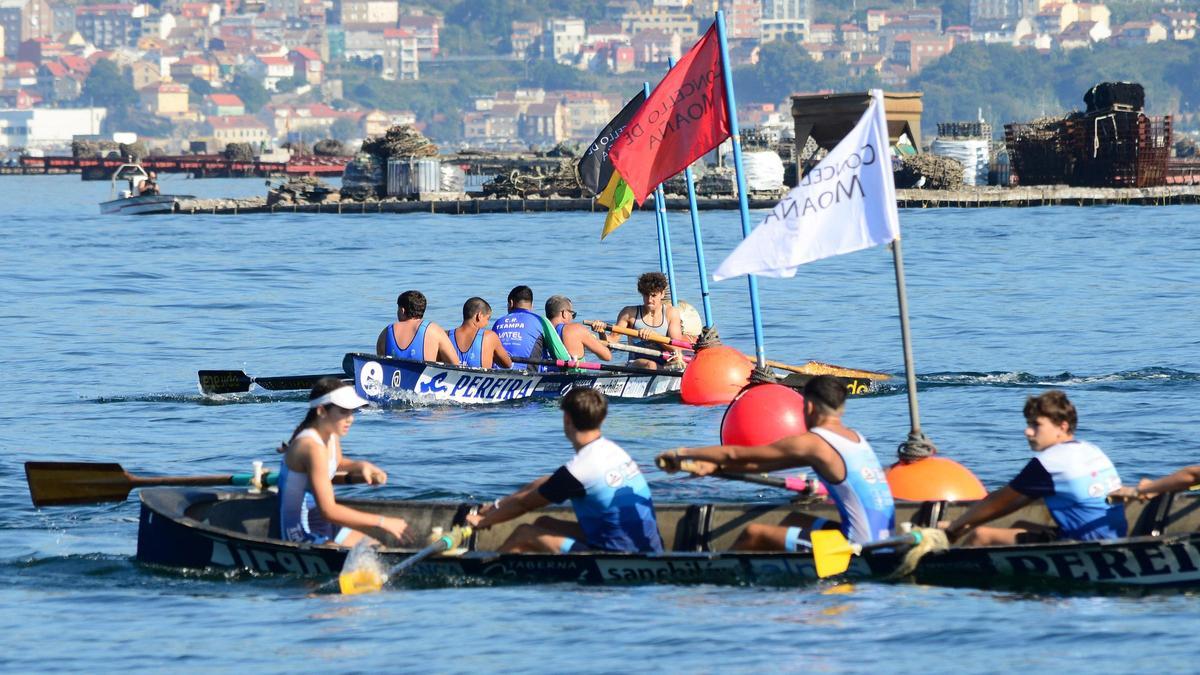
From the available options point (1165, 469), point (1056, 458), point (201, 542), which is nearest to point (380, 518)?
point (201, 542)

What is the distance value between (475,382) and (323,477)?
10.1m

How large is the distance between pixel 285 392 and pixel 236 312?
15146 millimetres

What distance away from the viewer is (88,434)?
2383cm

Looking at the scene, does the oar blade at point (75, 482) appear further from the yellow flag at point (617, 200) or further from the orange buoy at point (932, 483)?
the yellow flag at point (617, 200)

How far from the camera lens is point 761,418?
17750 millimetres

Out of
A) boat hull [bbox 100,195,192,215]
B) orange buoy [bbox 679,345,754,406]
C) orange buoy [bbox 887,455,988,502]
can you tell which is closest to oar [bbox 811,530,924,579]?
orange buoy [bbox 887,455,988,502]

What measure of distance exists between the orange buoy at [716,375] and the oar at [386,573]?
838 centimetres

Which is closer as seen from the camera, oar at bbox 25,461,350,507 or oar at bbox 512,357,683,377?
oar at bbox 25,461,350,507

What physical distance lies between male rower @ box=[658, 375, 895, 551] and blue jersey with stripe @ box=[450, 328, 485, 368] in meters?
10.3

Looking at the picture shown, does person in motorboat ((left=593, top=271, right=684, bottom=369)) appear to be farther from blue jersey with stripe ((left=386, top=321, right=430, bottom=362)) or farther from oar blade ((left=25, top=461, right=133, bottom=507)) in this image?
oar blade ((left=25, top=461, right=133, bottom=507))

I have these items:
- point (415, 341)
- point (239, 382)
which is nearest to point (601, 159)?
point (415, 341)

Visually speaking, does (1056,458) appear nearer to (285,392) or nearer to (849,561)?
(849,561)

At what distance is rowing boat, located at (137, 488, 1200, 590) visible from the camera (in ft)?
44.9

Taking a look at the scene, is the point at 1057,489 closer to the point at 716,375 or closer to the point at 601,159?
the point at 716,375
